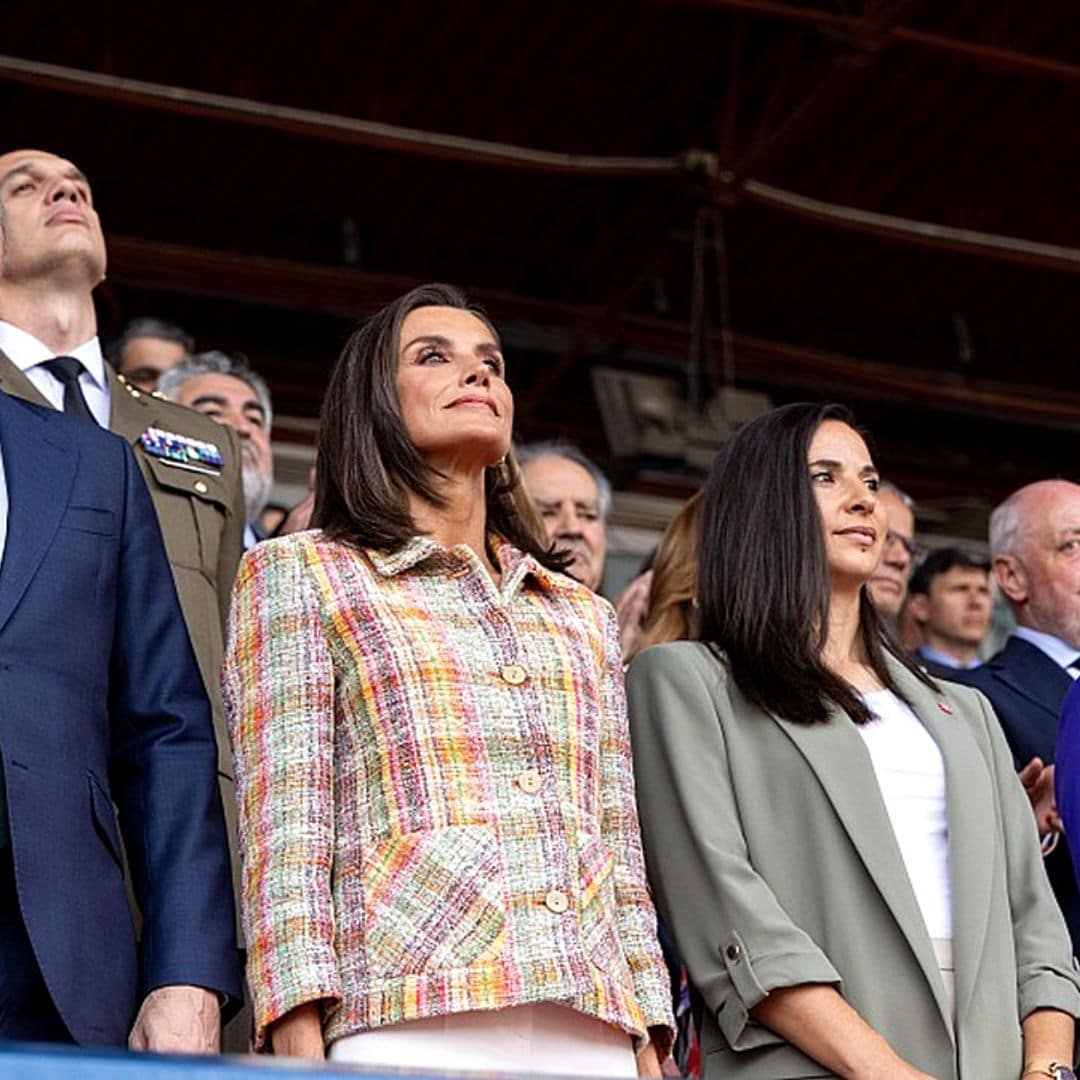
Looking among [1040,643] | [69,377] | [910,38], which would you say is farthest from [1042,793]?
[910,38]

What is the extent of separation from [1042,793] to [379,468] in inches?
55.3

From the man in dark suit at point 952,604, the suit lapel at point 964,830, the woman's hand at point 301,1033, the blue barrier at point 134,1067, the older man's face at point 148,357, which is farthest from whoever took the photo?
the man in dark suit at point 952,604

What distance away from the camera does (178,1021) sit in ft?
8.09

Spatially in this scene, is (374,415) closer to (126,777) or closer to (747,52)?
(126,777)

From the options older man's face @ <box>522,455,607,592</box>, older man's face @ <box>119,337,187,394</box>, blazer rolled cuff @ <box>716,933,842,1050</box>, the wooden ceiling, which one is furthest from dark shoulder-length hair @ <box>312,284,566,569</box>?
the wooden ceiling

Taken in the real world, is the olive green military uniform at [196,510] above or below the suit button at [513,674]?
above

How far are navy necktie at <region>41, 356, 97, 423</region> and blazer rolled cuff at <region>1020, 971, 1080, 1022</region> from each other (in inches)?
66.7

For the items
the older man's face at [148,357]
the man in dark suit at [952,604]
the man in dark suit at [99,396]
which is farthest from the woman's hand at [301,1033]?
the man in dark suit at [952,604]

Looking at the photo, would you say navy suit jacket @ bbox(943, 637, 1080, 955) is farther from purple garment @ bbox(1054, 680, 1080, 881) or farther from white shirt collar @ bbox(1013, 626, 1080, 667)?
purple garment @ bbox(1054, 680, 1080, 881)

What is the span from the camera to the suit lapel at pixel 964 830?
9.59ft

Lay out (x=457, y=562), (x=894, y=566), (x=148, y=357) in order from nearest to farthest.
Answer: (x=457, y=562) < (x=894, y=566) < (x=148, y=357)

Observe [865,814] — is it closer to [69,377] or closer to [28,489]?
[28,489]

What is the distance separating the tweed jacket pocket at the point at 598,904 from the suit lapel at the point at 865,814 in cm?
42

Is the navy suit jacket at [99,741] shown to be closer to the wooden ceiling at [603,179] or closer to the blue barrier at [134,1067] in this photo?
the blue barrier at [134,1067]
